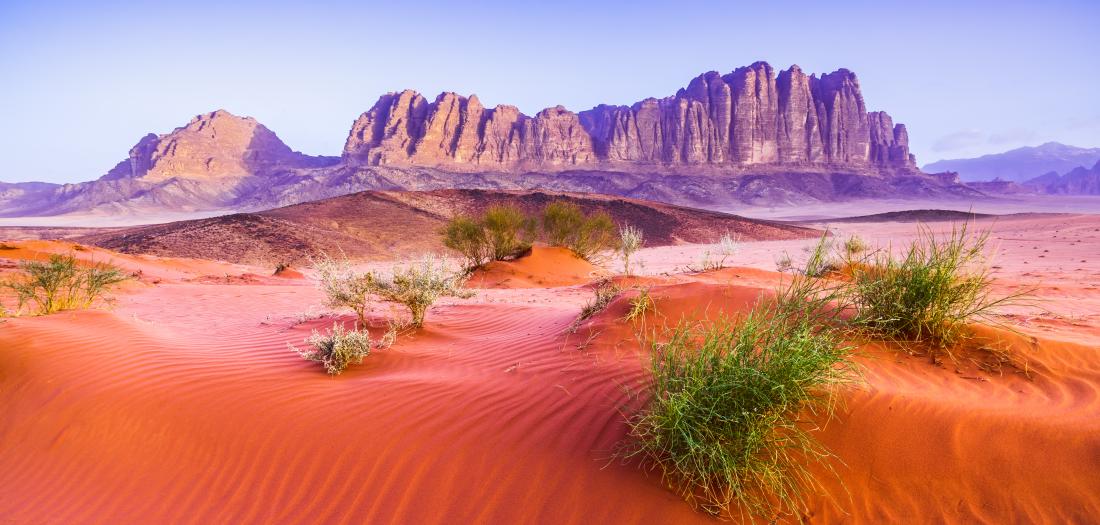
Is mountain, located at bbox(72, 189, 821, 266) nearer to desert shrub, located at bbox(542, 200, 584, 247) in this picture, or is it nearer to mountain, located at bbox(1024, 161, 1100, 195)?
desert shrub, located at bbox(542, 200, 584, 247)

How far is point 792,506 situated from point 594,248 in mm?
18460

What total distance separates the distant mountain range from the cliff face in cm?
25

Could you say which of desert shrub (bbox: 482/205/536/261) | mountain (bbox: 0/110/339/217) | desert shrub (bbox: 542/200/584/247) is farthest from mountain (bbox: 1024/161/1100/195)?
mountain (bbox: 0/110/339/217)

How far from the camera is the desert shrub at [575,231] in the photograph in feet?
66.5

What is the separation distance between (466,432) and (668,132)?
10905cm

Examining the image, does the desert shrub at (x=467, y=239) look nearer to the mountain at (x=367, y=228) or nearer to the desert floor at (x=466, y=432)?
the mountain at (x=367, y=228)

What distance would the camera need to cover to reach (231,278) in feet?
54.8

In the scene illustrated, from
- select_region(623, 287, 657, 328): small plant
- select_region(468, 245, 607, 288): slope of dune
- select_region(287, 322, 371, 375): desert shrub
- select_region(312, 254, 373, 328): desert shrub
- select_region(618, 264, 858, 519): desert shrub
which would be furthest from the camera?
select_region(468, 245, 607, 288): slope of dune

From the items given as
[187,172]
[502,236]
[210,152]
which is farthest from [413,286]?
[210,152]

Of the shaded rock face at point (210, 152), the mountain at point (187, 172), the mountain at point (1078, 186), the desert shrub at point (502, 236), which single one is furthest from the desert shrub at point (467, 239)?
the mountain at point (1078, 186)

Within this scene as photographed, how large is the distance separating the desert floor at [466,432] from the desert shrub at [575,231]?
1440 cm

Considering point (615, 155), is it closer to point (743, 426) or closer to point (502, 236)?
point (502, 236)

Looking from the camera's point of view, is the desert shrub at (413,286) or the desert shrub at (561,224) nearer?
the desert shrub at (413,286)

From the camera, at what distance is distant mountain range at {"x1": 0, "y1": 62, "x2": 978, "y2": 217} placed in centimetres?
9094
